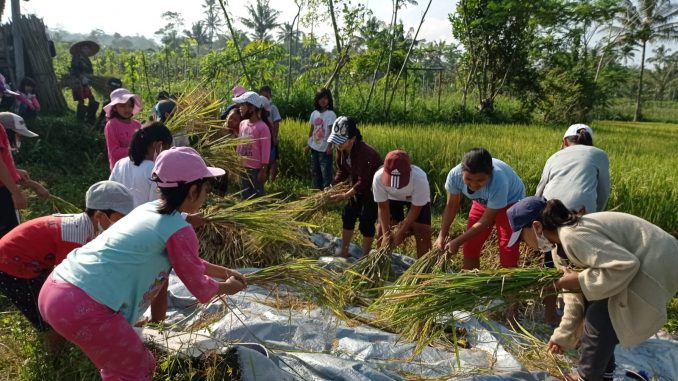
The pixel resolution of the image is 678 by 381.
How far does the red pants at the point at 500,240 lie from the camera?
296 cm

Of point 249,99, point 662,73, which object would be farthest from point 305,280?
point 662,73

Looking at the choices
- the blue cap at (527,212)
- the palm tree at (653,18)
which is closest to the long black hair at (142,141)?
the blue cap at (527,212)

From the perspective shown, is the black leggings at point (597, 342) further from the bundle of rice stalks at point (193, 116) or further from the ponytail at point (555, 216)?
the bundle of rice stalks at point (193, 116)

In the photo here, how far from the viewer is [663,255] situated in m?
1.88

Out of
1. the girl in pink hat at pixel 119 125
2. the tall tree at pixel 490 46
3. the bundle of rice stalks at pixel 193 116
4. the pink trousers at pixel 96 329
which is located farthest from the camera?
the tall tree at pixel 490 46

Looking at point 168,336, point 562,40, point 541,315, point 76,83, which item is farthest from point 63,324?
point 562,40

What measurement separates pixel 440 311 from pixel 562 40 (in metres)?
13.4

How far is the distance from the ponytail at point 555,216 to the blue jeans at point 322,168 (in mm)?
3356

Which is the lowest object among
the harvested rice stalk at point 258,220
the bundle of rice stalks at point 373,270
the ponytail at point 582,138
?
the bundle of rice stalks at point 373,270

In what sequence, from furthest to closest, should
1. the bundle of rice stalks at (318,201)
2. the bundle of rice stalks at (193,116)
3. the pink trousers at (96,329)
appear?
1. the bundle of rice stalks at (193,116)
2. the bundle of rice stalks at (318,201)
3. the pink trousers at (96,329)

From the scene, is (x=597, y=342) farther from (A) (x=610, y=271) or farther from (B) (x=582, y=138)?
(B) (x=582, y=138)

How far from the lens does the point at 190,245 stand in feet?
5.62

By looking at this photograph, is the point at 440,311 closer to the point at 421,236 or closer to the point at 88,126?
the point at 421,236

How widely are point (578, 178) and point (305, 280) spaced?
1.66 meters
